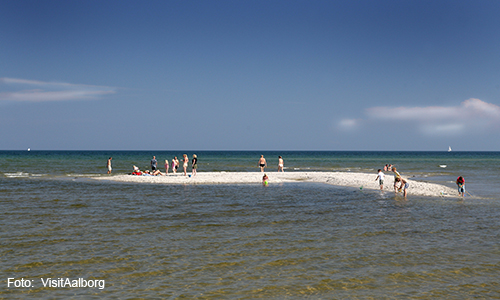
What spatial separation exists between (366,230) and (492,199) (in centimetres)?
1459

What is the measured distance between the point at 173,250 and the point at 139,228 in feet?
11.6

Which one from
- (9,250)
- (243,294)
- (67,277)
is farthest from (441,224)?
(9,250)

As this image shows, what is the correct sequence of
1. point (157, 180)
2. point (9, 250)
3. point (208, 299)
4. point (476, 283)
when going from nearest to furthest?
1. point (208, 299)
2. point (476, 283)
3. point (9, 250)
4. point (157, 180)

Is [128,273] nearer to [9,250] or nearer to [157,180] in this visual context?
[9,250]

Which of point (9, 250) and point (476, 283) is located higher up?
point (9, 250)

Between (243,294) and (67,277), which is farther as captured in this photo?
(67,277)

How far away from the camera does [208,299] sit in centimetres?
777

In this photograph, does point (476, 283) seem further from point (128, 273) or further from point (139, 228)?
point (139, 228)

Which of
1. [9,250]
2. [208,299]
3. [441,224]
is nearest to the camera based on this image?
[208,299]

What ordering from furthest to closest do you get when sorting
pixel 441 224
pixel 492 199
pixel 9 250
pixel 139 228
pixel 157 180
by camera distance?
pixel 157 180, pixel 492 199, pixel 441 224, pixel 139 228, pixel 9 250

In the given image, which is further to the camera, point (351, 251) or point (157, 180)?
point (157, 180)

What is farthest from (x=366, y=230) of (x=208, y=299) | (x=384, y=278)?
(x=208, y=299)

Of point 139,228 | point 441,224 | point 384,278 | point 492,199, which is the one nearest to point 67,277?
point 139,228

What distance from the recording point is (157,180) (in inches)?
1412
